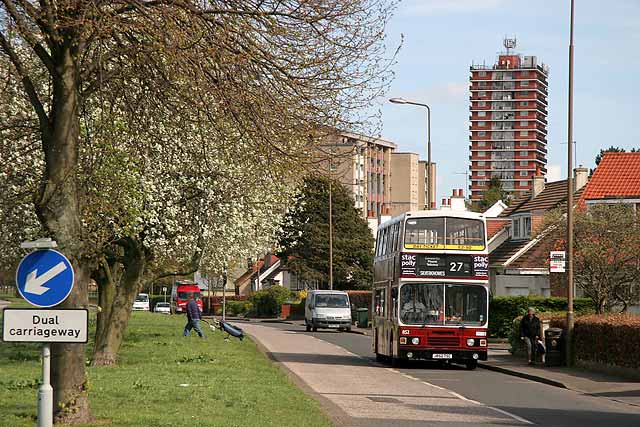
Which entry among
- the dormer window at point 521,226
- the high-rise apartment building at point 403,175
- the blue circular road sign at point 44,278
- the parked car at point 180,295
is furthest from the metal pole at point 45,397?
the high-rise apartment building at point 403,175

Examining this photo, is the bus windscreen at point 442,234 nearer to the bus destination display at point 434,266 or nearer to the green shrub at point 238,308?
the bus destination display at point 434,266

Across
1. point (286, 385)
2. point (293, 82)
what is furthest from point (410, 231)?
point (293, 82)

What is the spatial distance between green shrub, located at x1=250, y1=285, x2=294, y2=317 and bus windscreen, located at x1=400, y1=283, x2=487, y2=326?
59.2 meters

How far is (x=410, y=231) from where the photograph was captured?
31344 millimetres

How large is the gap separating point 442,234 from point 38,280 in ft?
65.9

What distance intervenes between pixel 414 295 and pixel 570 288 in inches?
170

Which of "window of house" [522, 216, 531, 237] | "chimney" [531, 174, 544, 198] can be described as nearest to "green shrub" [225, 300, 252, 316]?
"chimney" [531, 174, 544, 198]

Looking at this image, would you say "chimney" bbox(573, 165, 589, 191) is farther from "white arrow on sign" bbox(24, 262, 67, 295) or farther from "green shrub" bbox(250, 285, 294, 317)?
"white arrow on sign" bbox(24, 262, 67, 295)

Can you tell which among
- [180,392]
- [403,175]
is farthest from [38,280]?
[403,175]

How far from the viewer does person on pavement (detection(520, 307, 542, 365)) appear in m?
33.2

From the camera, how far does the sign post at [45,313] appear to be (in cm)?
1223

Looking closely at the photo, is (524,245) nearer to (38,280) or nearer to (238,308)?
(238,308)

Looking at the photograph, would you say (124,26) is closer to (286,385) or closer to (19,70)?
(19,70)

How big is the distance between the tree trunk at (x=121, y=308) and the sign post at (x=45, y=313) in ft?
52.6
